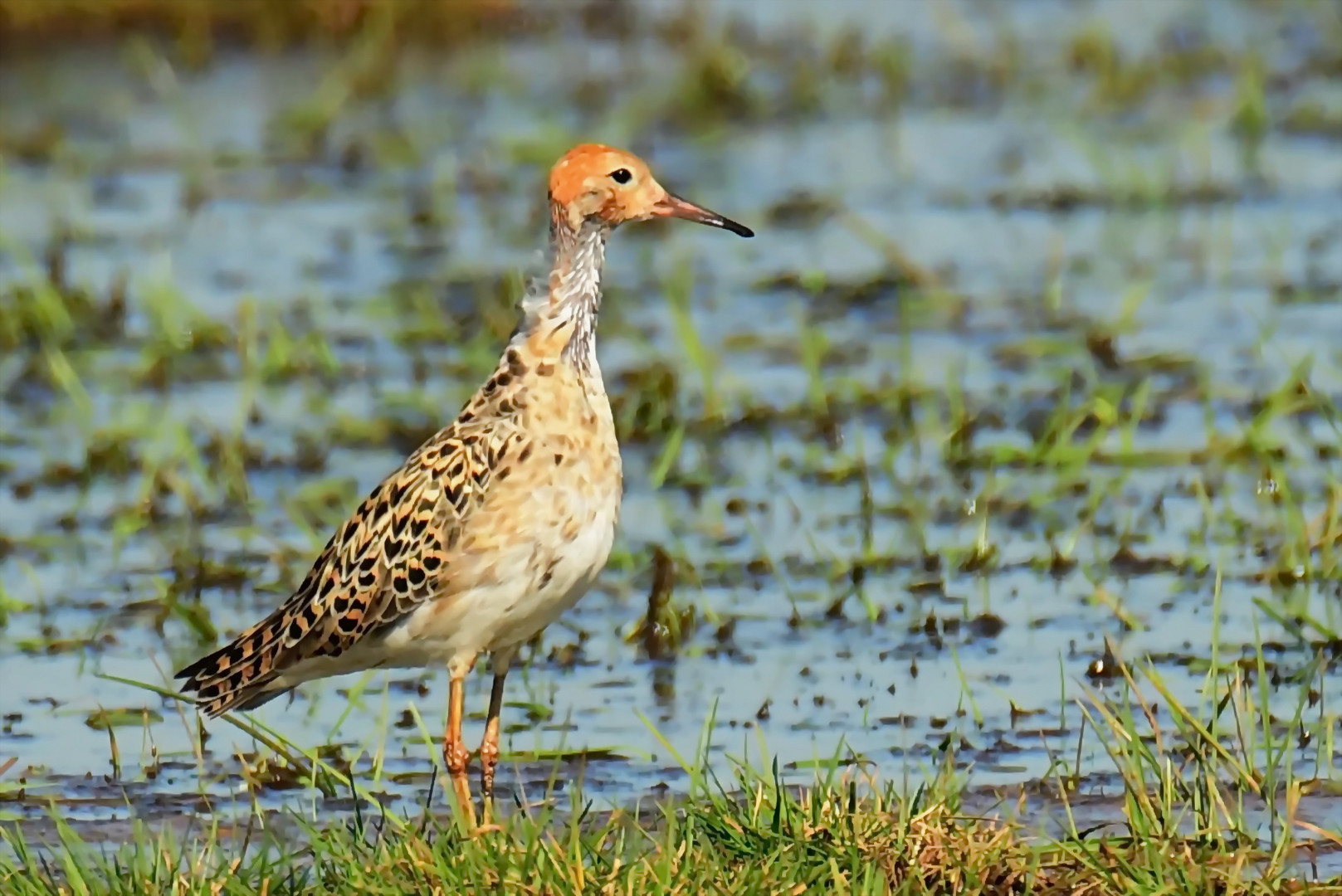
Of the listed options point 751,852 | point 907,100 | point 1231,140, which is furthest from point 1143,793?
point 907,100

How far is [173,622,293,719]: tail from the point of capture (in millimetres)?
6773

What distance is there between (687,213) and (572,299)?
38 centimetres

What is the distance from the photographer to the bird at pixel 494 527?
6.48m

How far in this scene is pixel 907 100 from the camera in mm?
16875

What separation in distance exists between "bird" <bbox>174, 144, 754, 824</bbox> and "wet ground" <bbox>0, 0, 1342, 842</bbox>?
0.66ft

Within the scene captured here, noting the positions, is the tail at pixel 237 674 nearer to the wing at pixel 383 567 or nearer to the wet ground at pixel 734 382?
the wing at pixel 383 567

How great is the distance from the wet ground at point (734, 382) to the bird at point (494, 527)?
0.20m

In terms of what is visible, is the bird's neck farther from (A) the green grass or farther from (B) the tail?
(A) the green grass

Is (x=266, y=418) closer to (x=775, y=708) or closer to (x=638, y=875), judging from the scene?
(x=775, y=708)

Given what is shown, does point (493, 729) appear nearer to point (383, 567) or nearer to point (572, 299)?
point (383, 567)

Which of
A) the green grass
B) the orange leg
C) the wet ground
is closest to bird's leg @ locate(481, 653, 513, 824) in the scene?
the orange leg

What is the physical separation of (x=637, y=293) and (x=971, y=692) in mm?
5285

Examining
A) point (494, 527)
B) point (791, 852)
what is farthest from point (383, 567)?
point (791, 852)

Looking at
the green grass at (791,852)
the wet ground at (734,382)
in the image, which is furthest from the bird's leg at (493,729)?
the green grass at (791,852)
